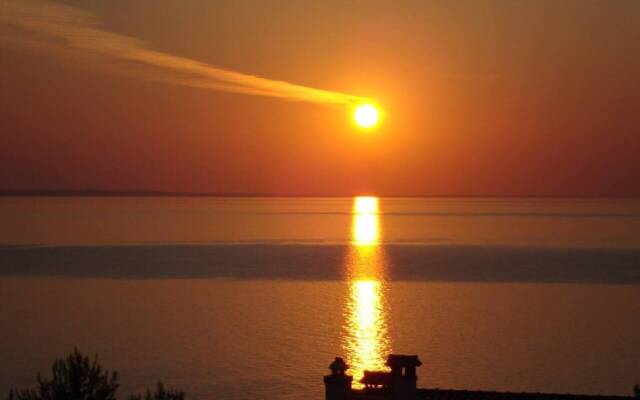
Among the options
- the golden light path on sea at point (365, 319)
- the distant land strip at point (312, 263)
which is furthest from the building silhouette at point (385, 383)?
the distant land strip at point (312, 263)

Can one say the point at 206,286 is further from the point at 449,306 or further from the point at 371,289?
the point at 449,306

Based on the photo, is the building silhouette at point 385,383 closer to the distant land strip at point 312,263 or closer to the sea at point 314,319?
the sea at point 314,319

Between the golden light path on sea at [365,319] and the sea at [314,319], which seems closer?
the sea at [314,319]

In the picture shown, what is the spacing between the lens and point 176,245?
512 ft

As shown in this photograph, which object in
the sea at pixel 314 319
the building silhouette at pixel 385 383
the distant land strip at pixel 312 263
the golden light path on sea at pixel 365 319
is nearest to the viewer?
the building silhouette at pixel 385 383

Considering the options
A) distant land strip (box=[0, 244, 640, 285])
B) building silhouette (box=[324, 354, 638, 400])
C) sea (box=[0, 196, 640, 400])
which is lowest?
building silhouette (box=[324, 354, 638, 400])

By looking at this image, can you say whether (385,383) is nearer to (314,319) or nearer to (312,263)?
(314,319)

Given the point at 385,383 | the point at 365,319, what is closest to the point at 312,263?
the point at 365,319

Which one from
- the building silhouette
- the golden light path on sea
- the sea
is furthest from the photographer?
the golden light path on sea

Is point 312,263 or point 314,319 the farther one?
point 312,263

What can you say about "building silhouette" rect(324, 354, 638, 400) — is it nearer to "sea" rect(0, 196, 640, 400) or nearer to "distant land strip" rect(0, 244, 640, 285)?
"sea" rect(0, 196, 640, 400)

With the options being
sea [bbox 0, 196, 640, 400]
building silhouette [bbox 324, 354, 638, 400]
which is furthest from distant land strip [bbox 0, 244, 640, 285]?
building silhouette [bbox 324, 354, 638, 400]

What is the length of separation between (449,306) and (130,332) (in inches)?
1097

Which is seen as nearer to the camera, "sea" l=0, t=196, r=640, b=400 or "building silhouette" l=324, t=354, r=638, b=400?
"building silhouette" l=324, t=354, r=638, b=400
